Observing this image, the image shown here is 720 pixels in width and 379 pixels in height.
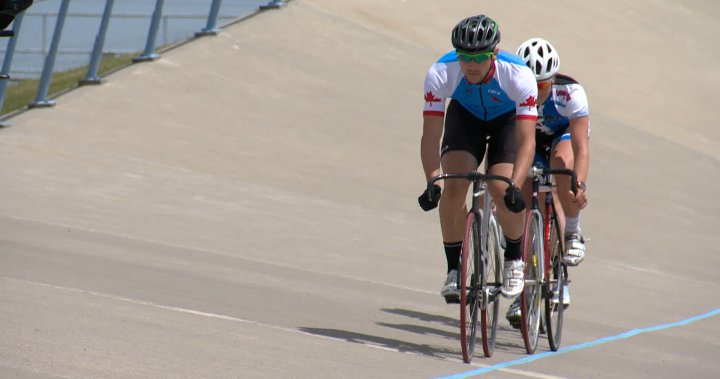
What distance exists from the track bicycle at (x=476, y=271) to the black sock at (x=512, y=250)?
53 millimetres

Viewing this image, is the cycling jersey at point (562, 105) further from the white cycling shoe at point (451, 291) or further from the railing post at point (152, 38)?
the railing post at point (152, 38)

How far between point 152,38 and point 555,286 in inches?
318

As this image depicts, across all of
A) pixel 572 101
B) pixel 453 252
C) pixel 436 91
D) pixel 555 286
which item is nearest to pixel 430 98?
pixel 436 91

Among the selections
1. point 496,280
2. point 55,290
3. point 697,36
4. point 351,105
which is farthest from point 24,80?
point 697,36

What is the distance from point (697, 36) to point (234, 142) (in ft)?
38.0

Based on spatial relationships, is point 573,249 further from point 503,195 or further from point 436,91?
point 436,91

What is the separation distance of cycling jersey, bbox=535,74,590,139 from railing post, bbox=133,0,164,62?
738cm

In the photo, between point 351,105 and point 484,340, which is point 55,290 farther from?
point 351,105

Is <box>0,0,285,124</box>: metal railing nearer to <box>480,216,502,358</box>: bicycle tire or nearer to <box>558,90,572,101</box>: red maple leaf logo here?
<box>558,90,572,101</box>: red maple leaf logo

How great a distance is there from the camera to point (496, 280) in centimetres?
645

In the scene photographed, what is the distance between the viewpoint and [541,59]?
7.13 meters

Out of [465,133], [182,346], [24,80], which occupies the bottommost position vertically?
[24,80]

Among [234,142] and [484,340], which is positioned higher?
[484,340]

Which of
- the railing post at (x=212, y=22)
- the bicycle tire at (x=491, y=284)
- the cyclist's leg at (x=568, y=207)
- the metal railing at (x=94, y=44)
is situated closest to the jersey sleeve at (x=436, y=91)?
the bicycle tire at (x=491, y=284)
